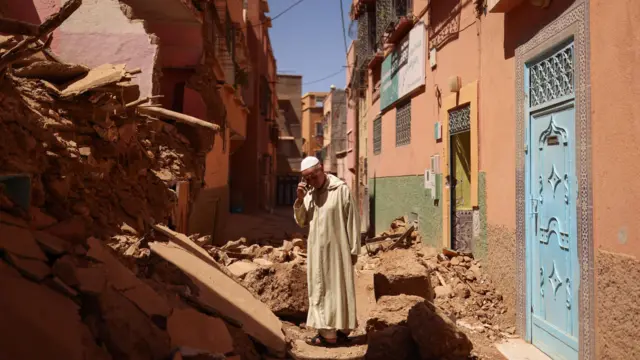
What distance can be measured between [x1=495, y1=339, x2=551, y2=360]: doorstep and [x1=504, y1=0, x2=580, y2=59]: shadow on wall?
9.33ft

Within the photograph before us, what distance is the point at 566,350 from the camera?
13.2 ft

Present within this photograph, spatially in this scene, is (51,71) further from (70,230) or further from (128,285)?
(128,285)

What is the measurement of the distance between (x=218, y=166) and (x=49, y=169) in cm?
781

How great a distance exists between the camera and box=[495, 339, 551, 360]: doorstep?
14.2 feet

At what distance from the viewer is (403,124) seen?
1097 centimetres

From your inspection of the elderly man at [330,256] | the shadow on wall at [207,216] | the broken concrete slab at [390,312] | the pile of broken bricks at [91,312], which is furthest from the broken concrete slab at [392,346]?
the shadow on wall at [207,216]

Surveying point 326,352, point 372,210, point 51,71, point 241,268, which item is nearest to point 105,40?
point 51,71

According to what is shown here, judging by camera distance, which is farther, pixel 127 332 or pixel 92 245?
pixel 92 245

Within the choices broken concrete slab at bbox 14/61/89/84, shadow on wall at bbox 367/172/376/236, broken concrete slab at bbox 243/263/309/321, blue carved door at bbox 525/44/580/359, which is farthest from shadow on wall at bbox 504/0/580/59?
shadow on wall at bbox 367/172/376/236

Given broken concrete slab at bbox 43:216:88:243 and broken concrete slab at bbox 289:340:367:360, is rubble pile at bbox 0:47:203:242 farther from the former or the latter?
broken concrete slab at bbox 289:340:367:360

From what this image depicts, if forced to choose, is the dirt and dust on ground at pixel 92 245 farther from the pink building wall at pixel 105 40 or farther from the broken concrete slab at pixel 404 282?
the pink building wall at pixel 105 40

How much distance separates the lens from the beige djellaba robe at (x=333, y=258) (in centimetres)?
466

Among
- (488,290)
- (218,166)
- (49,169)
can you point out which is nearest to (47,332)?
(49,169)

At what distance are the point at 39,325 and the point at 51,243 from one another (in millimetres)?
732
